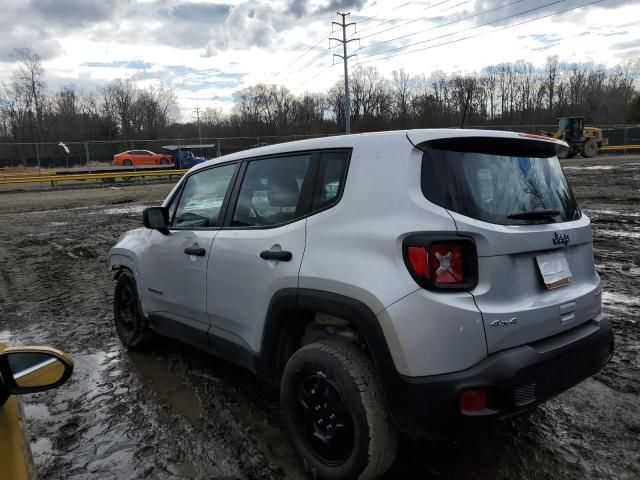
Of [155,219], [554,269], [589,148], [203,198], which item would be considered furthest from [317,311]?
[589,148]

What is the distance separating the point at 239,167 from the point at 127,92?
302 feet

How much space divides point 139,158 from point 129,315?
35171 millimetres

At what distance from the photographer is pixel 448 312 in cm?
223

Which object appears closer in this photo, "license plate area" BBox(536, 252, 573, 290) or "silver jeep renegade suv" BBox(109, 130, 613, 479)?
"silver jeep renegade suv" BBox(109, 130, 613, 479)

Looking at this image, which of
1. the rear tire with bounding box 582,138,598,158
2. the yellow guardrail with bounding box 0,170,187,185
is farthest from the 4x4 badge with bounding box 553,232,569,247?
the rear tire with bounding box 582,138,598,158

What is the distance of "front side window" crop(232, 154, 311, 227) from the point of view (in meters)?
3.08

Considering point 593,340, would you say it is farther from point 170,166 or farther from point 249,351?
point 170,166

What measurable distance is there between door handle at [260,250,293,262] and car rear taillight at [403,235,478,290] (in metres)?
0.77

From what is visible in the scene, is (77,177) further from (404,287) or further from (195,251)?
(404,287)

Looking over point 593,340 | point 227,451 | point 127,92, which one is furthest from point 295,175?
point 127,92

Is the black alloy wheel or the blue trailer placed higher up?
the blue trailer

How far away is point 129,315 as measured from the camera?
4906mm

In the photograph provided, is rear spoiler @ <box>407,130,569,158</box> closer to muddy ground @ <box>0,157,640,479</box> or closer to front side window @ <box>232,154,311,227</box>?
front side window @ <box>232,154,311,227</box>

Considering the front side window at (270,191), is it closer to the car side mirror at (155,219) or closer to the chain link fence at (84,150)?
the car side mirror at (155,219)
